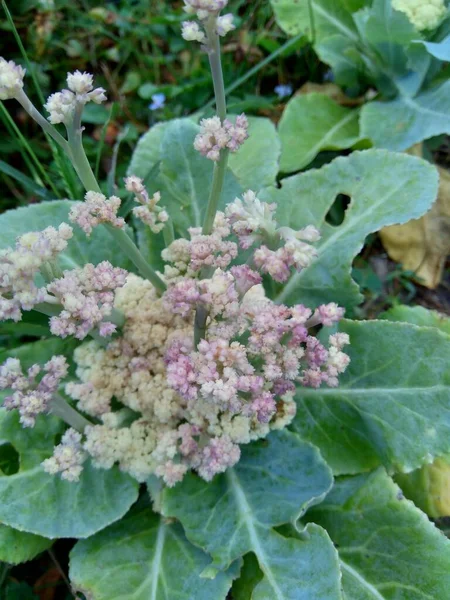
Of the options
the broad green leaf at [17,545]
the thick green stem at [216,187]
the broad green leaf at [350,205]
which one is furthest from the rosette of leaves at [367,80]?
the broad green leaf at [17,545]

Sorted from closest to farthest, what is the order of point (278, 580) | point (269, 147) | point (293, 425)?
point (278, 580) → point (293, 425) → point (269, 147)

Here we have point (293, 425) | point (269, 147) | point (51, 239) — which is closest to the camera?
point (51, 239)

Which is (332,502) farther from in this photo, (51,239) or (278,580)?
(51,239)


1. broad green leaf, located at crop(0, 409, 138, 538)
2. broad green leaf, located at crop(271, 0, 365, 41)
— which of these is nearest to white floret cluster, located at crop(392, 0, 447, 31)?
broad green leaf, located at crop(271, 0, 365, 41)

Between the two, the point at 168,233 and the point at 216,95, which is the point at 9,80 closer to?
the point at 216,95

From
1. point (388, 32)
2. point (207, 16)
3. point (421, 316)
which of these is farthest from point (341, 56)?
point (207, 16)

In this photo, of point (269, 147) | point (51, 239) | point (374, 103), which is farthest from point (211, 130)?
point (374, 103)

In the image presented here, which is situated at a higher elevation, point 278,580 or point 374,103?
point 374,103
